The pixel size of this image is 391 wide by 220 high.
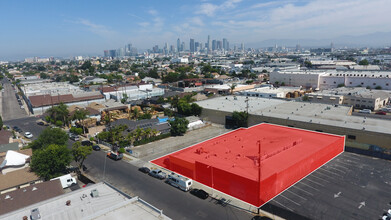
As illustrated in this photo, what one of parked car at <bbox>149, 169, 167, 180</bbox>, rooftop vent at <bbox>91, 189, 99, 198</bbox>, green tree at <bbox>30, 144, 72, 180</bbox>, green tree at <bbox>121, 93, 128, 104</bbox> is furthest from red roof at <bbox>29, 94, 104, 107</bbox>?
rooftop vent at <bbox>91, 189, 99, 198</bbox>

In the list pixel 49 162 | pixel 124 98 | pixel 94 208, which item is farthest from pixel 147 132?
pixel 124 98

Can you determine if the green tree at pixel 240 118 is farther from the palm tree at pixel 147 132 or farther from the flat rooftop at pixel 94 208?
the flat rooftop at pixel 94 208

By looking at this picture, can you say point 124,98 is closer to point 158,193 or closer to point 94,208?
point 158,193

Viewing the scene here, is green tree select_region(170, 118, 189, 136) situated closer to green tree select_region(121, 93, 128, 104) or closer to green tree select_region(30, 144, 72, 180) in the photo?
green tree select_region(30, 144, 72, 180)

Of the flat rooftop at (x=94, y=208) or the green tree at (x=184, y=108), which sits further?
the green tree at (x=184, y=108)

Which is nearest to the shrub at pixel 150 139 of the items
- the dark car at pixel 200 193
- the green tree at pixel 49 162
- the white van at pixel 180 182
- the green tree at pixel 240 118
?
the green tree at pixel 240 118
